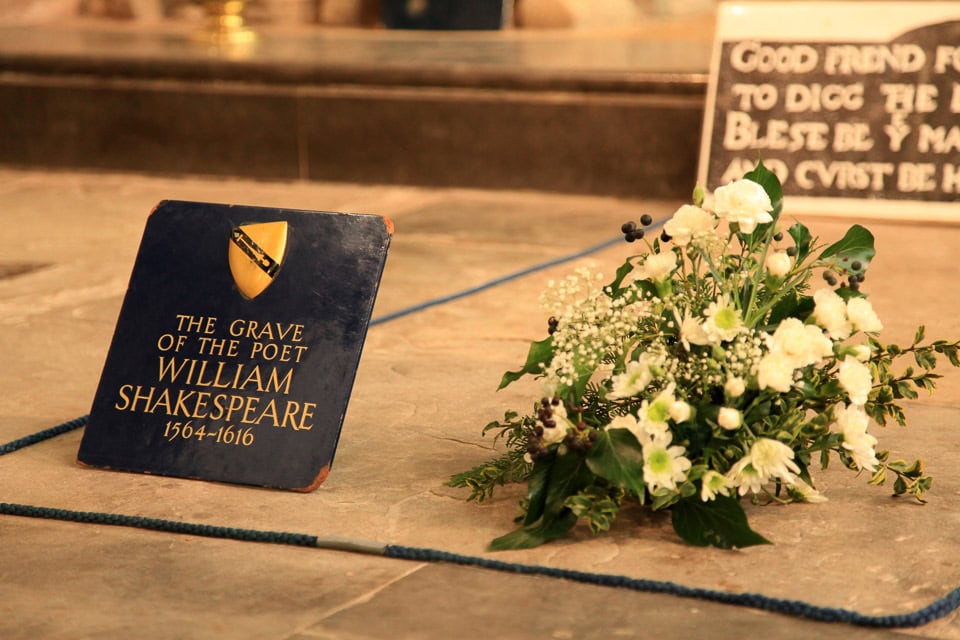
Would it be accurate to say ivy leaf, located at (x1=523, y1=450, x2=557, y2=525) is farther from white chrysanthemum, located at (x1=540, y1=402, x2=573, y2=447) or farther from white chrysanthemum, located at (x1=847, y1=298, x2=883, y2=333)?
→ white chrysanthemum, located at (x1=847, y1=298, x2=883, y2=333)

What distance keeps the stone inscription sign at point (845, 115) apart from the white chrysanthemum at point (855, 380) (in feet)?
7.03

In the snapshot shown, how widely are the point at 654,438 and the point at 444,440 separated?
0.54 meters

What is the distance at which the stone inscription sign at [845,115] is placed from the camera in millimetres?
3787

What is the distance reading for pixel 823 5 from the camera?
12.6ft

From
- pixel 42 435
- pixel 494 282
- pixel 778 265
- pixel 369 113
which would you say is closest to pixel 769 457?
pixel 778 265

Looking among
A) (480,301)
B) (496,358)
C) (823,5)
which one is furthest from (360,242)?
(823,5)

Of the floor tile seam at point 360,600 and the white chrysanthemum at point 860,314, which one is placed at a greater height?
the white chrysanthemum at point 860,314

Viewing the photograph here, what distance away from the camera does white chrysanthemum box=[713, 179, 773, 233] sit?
1.74 meters

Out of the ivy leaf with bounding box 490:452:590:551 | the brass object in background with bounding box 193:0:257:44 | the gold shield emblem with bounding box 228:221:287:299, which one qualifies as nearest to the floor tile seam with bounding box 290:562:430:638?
the ivy leaf with bounding box 490:452:590:551

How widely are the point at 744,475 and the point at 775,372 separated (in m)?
0.13

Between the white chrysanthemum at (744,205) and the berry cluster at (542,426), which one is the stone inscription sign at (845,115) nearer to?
the white chrysanthemum at (744,205)

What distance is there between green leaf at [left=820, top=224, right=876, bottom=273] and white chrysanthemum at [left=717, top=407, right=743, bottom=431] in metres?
0.30

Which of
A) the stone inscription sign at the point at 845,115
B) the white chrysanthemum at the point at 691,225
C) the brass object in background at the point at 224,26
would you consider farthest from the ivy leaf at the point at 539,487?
the brass object in background at the point at 224,26

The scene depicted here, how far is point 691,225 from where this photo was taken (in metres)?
1.78
